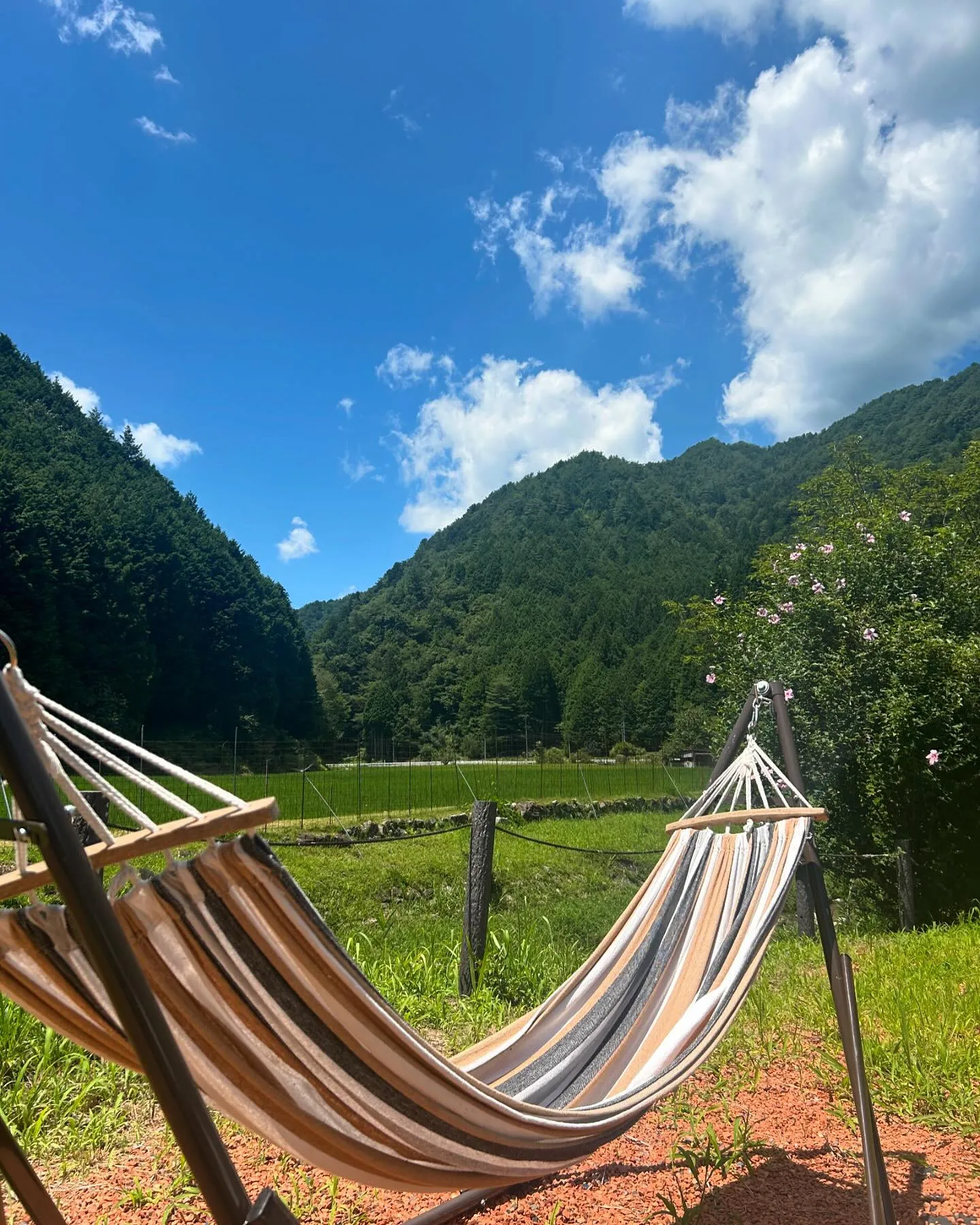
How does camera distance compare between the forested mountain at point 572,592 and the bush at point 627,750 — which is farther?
the forested mountain at point 572,592

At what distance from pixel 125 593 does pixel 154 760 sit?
102 feet

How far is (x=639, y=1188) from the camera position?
2.03 meters

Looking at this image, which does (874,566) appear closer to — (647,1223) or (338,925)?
(338,925)

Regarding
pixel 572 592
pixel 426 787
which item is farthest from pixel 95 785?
pixel 572 592

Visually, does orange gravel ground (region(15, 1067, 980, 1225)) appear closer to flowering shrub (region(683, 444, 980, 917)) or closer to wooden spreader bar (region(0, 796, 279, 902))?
wooden spreader bar (region(0, 796, 279, 902))

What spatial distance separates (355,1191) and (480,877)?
5.16 feet

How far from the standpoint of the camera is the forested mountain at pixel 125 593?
25.6 m

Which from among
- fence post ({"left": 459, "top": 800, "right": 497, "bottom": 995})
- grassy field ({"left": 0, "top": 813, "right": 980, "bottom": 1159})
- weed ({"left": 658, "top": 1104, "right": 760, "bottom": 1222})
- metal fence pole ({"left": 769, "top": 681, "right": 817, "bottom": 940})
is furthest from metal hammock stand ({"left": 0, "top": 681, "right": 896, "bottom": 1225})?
fence post ({"left": 459, "top": 800, "right": 497, "bottom": 995})

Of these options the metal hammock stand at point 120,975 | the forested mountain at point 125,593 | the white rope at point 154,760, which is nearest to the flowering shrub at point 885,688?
the white rope at point 154,760

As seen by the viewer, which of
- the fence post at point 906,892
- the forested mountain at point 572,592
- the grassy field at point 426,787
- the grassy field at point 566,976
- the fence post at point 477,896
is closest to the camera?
the grassy field at point 566,976

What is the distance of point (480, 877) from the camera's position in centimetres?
353

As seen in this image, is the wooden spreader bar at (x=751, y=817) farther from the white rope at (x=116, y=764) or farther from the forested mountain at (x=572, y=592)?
the forested mountain at (x=572, y=592)

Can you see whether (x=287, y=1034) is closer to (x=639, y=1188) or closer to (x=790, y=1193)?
(x=639, y=1188)

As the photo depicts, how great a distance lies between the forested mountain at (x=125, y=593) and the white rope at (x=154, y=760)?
85.2 feet
